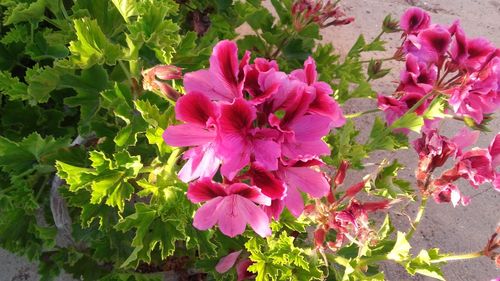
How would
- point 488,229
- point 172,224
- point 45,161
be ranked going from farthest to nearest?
point 488,229 → point 45,161 → point 172,224

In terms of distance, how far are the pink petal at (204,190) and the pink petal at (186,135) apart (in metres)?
0.07

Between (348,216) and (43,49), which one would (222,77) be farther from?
(43,49)

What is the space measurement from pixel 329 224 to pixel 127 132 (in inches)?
19.3

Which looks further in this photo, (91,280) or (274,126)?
(91,280)

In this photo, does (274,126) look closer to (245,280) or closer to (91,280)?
(245,280)

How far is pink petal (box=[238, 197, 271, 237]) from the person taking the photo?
98 centimetres

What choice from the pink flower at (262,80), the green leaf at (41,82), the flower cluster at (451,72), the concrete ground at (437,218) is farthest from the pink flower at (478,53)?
the green leaf at (41,82)

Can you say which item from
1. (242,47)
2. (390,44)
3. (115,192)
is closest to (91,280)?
(115,192)

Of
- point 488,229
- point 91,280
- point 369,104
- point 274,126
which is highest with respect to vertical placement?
point 274,126

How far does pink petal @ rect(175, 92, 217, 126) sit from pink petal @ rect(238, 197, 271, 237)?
6.9 inches

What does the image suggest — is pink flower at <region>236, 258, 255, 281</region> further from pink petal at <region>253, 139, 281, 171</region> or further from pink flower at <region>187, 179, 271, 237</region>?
pink petal at <region>253, 139, 281, 171</region>

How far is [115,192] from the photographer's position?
1253mm

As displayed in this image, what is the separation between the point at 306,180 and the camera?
1.01 meters

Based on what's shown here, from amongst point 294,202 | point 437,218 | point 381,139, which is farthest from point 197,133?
point 437,218
